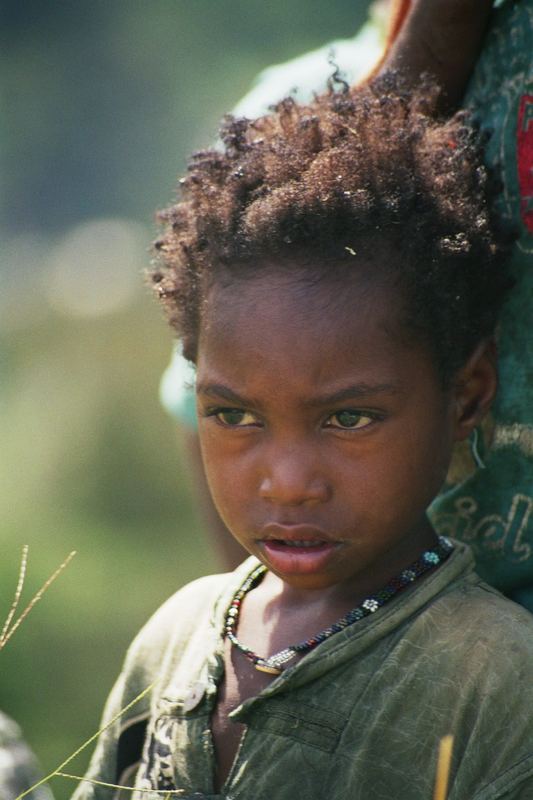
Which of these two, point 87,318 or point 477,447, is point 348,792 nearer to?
point 477,447

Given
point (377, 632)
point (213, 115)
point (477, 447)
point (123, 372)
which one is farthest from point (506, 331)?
point (213, 115)

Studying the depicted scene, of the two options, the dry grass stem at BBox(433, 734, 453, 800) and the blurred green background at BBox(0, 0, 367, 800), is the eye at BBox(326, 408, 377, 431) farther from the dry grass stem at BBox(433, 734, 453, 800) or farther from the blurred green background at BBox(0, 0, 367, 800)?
the blurred green background at BBox(0, 0, 367, 800)

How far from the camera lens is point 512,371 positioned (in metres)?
2.36

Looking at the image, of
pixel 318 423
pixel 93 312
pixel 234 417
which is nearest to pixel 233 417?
pixel 234 417

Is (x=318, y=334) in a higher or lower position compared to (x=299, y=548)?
higher

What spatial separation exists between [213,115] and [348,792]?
5535 millimetres

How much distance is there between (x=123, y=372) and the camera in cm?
608

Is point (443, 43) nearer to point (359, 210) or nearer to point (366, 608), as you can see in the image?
point (359, 210)

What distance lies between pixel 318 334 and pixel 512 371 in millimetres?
471

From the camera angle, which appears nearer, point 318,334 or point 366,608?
point 318,334

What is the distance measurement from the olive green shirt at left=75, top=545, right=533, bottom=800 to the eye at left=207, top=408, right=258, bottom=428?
1.24 ft

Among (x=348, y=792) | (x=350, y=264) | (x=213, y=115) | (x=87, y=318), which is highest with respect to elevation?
(x=213, y=115)

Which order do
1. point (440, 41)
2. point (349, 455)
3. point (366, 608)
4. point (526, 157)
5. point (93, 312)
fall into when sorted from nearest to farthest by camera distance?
1. point (349, 455)
2. point (366, 608)
3. point (526, 157)
4. point (440, 41)
5. point (93, 312)

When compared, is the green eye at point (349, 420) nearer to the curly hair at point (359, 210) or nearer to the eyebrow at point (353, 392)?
the eyebrow at point (353, 392)
